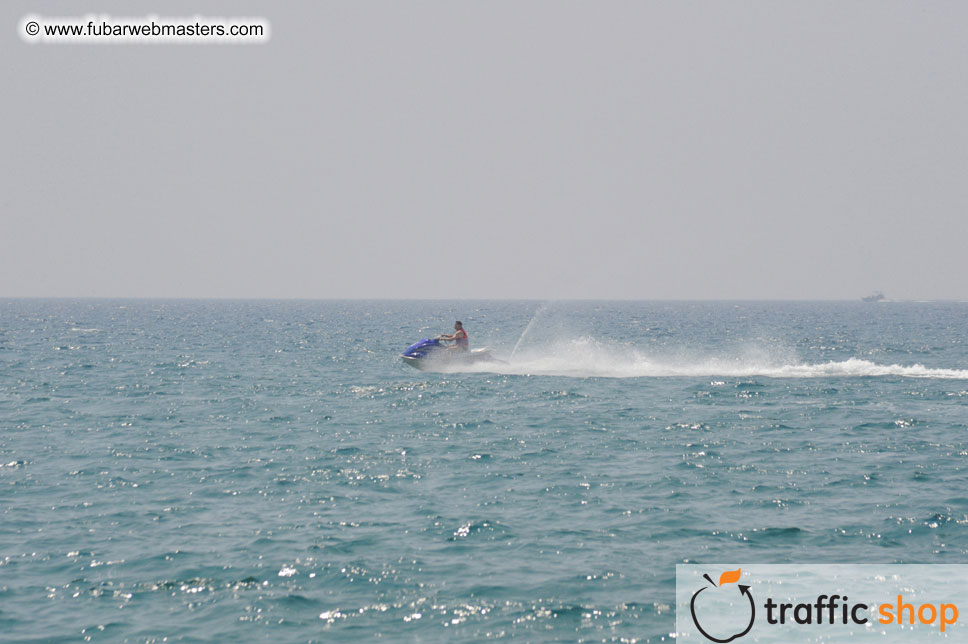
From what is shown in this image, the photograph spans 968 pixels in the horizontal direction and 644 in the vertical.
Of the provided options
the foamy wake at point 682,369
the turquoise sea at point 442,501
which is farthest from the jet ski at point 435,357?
the turquoise sea at point 442,501

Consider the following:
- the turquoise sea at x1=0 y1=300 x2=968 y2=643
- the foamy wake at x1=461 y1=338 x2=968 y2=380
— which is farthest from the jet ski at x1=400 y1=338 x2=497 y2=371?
the turquoise sea at x1=0 y1=300 x2=968 y2=643

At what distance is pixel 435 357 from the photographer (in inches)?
1622

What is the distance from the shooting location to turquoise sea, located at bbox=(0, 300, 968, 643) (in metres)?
12.1

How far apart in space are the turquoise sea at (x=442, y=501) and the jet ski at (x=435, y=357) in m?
3.61

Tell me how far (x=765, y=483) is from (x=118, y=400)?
2549cm

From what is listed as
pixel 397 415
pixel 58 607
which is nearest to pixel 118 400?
pixel 397 415

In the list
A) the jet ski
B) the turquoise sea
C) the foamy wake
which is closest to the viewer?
the turquoise sea

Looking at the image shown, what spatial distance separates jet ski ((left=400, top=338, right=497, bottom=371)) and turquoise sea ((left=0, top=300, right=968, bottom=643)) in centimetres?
361

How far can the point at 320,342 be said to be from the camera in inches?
2936

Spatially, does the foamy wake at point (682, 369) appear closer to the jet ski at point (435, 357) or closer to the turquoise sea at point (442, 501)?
the jet ski at point (435, 357)

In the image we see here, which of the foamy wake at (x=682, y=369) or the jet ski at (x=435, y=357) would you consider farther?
the jet ski at (x=435, y=357)

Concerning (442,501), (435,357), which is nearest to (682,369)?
(435,357)

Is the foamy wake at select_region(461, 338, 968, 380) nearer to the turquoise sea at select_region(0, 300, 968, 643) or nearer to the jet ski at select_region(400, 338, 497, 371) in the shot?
the jet ski at select_region(400, 338, 497, 371)

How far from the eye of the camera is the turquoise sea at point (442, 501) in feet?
39.7
